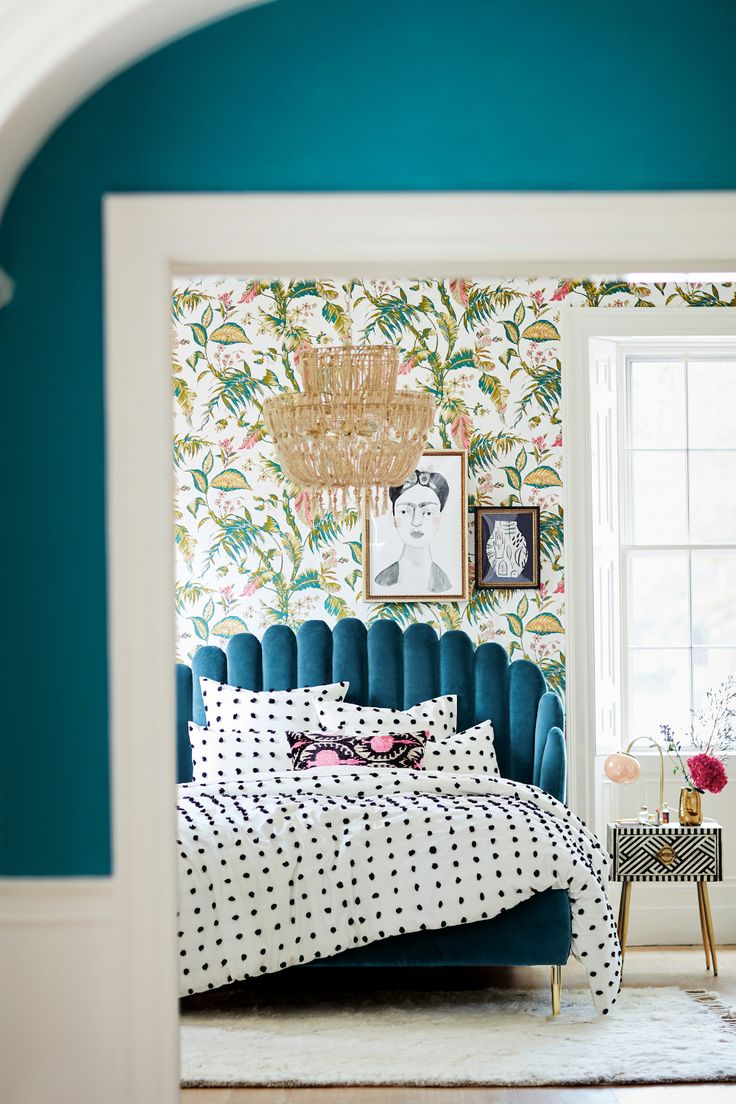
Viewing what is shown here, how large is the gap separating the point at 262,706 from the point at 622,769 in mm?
1689

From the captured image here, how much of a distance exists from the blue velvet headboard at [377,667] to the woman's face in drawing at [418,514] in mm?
438

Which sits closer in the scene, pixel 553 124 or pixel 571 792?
pixel 553 124

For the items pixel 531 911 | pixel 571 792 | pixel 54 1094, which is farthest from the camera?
pixel 571 792

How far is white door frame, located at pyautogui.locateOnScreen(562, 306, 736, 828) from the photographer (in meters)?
5.68

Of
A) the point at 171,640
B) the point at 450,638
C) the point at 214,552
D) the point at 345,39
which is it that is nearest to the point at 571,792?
the point at 450,638

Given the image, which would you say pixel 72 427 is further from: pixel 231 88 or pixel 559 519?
pixel 559 519

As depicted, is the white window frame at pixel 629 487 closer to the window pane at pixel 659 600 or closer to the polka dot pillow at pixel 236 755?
the window pane at pixel 659 600

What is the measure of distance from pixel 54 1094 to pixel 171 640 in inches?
37.9

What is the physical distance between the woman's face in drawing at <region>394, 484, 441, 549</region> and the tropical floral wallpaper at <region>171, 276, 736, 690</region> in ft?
0.72

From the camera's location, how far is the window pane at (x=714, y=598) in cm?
579

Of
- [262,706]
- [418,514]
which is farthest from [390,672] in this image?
[418,514]

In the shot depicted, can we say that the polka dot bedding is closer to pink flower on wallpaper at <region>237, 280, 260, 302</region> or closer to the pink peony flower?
the pink peony flower

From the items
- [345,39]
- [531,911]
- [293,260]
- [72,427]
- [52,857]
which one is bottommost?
[531,911]

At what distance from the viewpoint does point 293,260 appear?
2.50m
